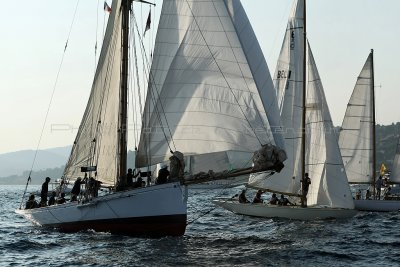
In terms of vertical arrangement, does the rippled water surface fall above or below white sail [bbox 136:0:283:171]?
below

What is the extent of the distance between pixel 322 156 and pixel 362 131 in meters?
13.7

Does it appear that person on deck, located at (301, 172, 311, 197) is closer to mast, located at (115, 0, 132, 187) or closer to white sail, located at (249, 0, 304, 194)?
white sail, located at (249, 0, 304, 194)

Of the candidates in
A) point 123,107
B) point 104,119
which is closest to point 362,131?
point 104,119

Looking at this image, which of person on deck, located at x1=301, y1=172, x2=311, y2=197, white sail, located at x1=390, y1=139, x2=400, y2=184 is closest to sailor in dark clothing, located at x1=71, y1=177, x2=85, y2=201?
person on deck, located at x1=301, y1=172, x2=311, y2=197

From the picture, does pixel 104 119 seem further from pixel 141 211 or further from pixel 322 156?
pixel 322 156

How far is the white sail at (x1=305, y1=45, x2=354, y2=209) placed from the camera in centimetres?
4369

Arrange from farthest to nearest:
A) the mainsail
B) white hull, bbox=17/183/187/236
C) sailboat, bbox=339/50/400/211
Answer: sailboat, bbox=339/50/400/211 < the mainsail < white hull, bbox=17/183/187/236

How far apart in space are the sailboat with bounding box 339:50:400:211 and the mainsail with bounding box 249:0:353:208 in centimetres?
1121

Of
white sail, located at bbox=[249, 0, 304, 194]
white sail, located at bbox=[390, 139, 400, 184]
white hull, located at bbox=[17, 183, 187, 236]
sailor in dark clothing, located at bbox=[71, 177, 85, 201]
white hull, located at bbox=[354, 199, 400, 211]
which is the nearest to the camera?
white hull, located at bbox=[17, 183, 187, 236]

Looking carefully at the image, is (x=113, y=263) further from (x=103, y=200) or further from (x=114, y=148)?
(x=114, y=148)

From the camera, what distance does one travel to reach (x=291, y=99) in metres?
46.8

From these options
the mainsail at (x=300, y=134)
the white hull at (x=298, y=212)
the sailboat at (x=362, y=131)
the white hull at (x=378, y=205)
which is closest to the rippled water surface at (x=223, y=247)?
the white hull at (x=298, y=212)

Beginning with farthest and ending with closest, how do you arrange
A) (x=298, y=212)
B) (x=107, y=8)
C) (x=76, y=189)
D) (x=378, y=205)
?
(x=378, y=205) → (x=298, y=212) → (x=107, y=8) → (x=76, y=189)

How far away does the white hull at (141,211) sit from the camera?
31.2m
